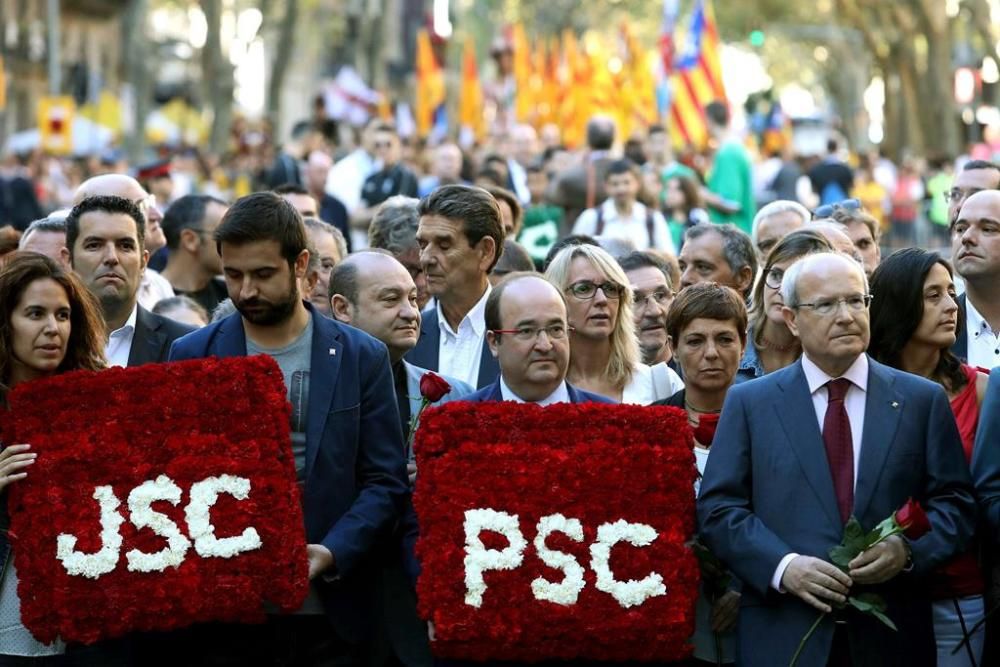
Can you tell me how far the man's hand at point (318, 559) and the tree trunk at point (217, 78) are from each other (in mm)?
31861

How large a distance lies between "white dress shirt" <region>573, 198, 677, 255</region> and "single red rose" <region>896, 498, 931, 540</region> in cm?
735

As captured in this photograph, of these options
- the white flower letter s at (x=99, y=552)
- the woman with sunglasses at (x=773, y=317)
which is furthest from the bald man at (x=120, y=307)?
the woman with sunglasses at (x=773, y=317)

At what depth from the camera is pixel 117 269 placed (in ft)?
28.6

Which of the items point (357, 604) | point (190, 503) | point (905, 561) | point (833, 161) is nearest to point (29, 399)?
point (190, 503)

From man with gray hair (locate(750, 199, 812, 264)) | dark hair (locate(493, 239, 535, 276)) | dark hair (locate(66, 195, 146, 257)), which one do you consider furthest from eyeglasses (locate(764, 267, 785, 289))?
dark hair (locate(66, 195, 146, 257))

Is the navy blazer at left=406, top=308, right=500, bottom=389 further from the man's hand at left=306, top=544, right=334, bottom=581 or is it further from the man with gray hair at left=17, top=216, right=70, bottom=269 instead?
the man's hand at left=306, top=544, right=334, bottom=581

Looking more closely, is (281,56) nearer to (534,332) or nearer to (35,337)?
(35,337)

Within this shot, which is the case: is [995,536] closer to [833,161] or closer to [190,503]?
[190,503]

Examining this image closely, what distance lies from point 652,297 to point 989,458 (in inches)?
120

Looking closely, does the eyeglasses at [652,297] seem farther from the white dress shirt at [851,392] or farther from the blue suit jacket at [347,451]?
the white dress shirt at [851,392]

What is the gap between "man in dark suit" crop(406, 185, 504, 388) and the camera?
29.7ft

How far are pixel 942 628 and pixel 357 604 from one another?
2166 millimetres

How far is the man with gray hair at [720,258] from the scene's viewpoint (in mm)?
10062

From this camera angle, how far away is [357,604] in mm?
7184
